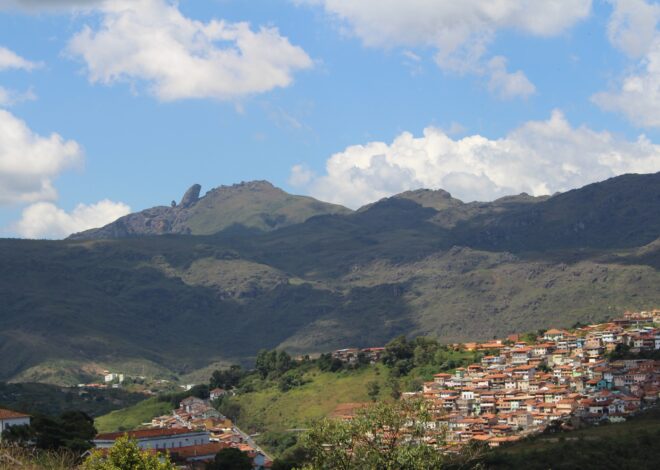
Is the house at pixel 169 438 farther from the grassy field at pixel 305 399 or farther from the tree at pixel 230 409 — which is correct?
the tree at pixel 230 409

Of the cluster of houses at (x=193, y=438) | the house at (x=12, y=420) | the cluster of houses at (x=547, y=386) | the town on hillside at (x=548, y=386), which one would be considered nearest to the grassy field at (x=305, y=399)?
the cluster of houses at (x=193, y=438)

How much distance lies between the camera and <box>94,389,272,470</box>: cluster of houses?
364 ft

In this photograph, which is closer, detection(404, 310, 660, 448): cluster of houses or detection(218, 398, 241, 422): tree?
detection(404, 310, 660, 448): cluster of houses

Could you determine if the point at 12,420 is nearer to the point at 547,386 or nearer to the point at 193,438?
the point at 193,438

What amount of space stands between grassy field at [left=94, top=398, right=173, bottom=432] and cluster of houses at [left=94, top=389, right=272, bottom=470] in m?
4.22

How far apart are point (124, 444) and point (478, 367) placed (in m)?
140

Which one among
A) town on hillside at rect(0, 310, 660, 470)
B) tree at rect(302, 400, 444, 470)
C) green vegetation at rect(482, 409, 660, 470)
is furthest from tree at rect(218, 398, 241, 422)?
tree at rect(302, 400, 444, 470)

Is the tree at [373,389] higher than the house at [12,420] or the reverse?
the reverse

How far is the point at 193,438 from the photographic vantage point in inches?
5027

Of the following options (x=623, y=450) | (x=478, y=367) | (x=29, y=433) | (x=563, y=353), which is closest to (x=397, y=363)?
(x=478, y=367)

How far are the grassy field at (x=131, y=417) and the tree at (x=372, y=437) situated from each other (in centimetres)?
12563

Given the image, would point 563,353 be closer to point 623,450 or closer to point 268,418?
point 268,418

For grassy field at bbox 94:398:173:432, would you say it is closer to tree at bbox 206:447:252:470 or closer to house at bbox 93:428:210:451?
house at bbox 93:428:210:451

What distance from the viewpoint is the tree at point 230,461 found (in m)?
98.2
